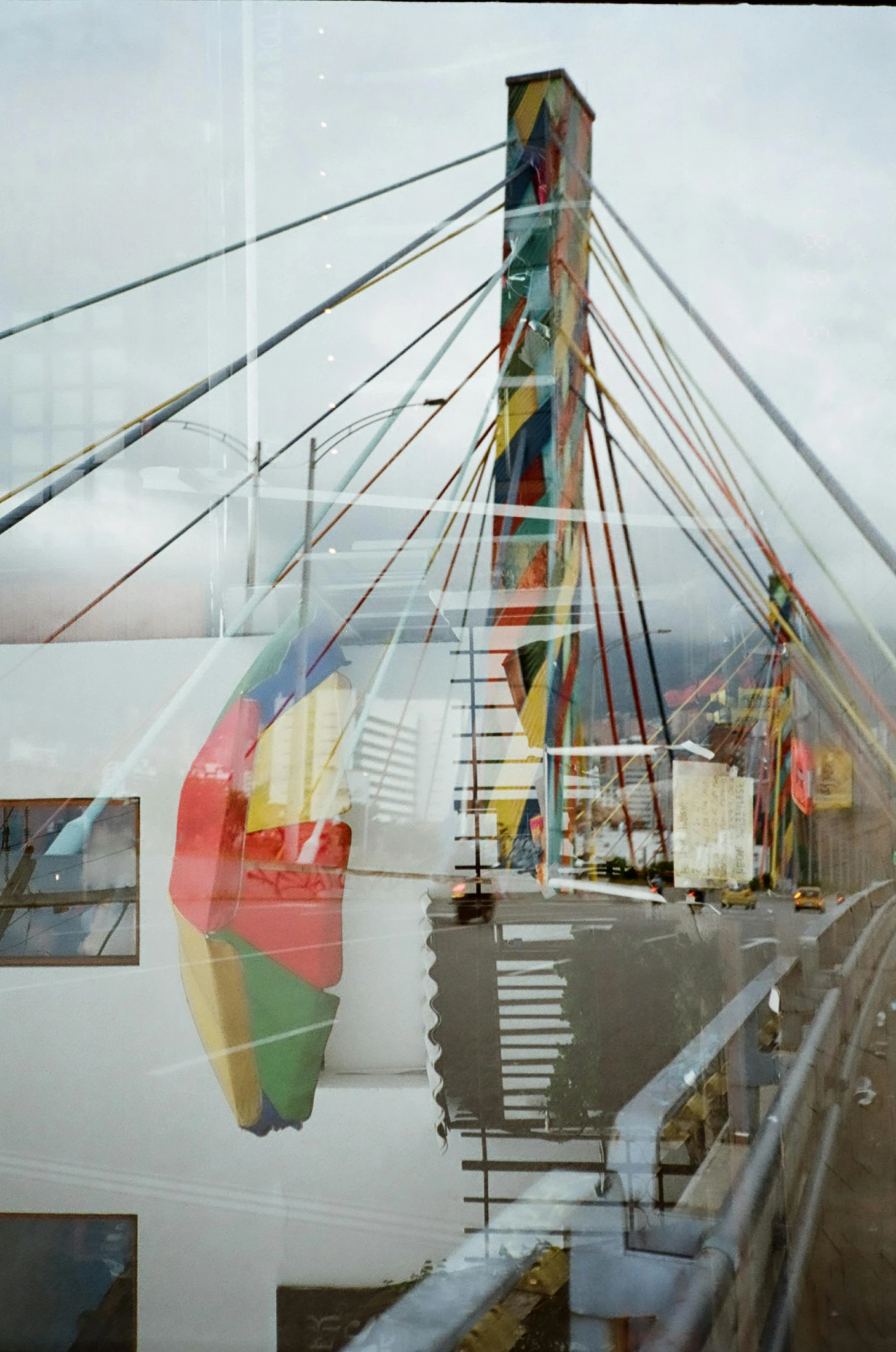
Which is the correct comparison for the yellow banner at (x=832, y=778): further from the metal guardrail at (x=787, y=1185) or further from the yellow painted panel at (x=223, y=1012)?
the yellow painted panel at (x=223, y=1012)

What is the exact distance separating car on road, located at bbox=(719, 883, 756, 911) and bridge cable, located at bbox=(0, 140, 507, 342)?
1038 mm

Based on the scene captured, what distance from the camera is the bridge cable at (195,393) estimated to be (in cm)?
159

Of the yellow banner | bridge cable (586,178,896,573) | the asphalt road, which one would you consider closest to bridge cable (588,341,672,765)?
bridge cable (586,178,896,573)

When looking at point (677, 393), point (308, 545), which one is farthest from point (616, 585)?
point (308, 545)

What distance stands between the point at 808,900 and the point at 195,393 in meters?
1.10

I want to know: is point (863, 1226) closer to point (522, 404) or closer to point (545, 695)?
point (545, 695)

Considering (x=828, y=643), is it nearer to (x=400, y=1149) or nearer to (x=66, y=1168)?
(x=400, y=1149)

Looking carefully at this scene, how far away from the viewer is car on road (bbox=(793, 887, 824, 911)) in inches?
55.2

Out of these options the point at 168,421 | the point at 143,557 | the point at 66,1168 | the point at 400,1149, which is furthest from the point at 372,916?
the point at 168,421

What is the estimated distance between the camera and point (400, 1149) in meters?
2.03

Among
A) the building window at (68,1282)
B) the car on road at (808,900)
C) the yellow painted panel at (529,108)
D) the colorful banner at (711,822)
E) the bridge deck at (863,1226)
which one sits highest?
the yellow painted panel at (529,108)

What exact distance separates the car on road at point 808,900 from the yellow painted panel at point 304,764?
30.6 inches

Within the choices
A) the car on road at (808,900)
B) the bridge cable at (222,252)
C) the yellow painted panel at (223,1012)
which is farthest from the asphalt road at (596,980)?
the bridge cable at (222,252)

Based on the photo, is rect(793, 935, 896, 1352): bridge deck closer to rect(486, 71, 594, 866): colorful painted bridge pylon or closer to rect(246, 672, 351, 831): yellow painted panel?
rect(486, 71, 594, 866): colorful painted bridge pylon
